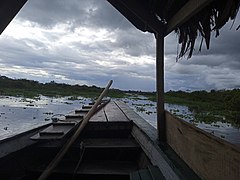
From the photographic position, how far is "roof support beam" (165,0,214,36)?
2.13 metres

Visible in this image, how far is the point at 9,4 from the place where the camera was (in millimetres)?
2250

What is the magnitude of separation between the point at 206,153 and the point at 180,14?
1.62m

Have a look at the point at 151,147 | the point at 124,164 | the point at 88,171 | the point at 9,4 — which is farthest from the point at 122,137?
the point at 9,4

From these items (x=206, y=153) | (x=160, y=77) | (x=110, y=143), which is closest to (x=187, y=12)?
(x=160, y=77)

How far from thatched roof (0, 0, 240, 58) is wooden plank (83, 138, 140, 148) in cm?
156

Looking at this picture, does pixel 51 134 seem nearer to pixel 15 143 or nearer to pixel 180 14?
pixel 15 143

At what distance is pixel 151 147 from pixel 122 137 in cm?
153

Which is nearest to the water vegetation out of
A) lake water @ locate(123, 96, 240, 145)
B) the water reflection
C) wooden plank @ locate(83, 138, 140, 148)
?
lake water @ locate(123, 96, 240, 145)

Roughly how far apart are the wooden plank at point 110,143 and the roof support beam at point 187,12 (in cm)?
177

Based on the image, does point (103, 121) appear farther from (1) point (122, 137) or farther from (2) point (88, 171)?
(2) point (88, 171)

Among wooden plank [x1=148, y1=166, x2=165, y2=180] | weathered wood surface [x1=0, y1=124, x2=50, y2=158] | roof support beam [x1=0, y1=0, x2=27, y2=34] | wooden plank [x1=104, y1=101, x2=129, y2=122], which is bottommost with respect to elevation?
wooden plank [x1=148, y1=166, x2=165, y2=180]

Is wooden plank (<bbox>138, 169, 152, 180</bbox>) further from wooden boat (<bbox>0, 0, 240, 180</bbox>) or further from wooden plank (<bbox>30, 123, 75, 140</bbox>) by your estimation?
wooden plank (<bbox>30, 123, 75, 140</bbox>)

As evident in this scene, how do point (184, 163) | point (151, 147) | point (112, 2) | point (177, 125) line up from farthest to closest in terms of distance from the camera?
point (112, 2), point (151, 147), point (177, 125), point (184, 163)

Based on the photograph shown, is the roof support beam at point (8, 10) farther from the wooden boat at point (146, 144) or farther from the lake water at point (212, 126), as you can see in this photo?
the lake water at point (212, 126)
